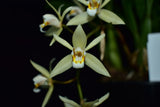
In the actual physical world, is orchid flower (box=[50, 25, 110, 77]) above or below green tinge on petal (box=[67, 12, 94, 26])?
below

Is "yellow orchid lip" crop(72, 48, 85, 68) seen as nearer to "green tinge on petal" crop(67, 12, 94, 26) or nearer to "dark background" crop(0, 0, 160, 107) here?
"green tinge on petal" crop(67, 12, 94, 26)

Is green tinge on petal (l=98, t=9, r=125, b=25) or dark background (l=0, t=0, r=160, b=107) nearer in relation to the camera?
green tinge on petal (l=98, t=9, r=125, b=25)

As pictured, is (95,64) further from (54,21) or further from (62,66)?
(54,21)

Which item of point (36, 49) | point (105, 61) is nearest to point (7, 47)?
point (36, 49)

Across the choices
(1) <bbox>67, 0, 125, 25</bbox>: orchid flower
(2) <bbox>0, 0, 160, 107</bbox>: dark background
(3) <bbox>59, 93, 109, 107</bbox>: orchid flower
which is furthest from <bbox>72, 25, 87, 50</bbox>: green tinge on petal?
(2) <bbox>0, 0, 160, 107</bbox>: dark background

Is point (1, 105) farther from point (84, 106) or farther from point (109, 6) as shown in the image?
point (109, 6)

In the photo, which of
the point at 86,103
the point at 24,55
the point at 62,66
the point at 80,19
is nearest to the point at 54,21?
the point at 80,19

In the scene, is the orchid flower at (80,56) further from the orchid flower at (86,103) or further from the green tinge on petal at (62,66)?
the orchid flower at (86,103)
